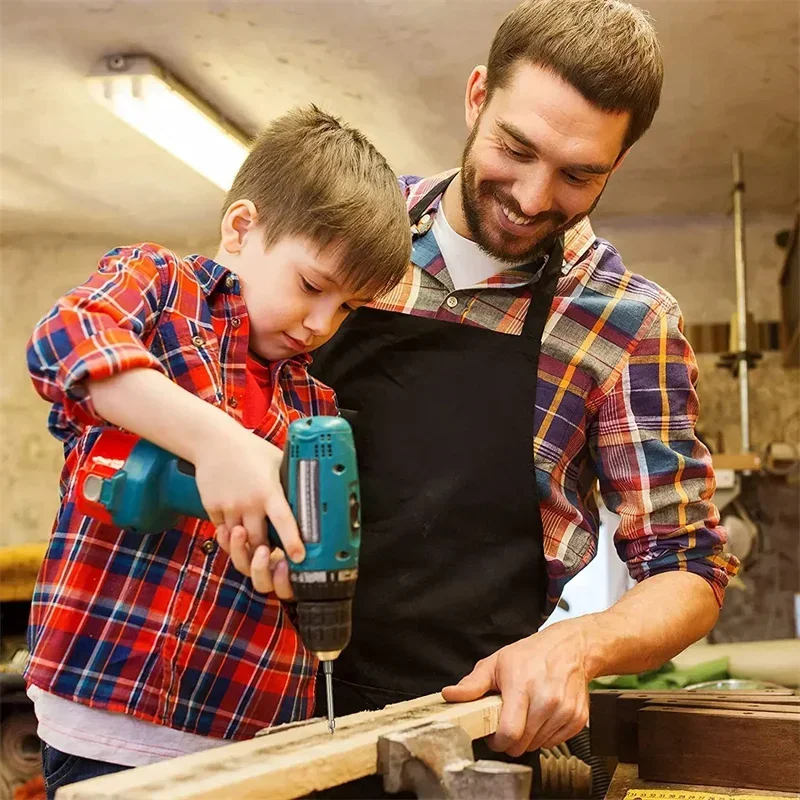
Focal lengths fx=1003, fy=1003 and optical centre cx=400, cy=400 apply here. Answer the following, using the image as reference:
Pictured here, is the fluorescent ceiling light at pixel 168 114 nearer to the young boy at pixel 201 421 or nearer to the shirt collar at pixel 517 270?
the shirt collar at pixel 517 270

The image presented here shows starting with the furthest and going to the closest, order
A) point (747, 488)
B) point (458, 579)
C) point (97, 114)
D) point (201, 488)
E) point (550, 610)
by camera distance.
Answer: point (747, 488) < point (97, 114) < point (550, 610) < point (458, 579) < point (201, 488)

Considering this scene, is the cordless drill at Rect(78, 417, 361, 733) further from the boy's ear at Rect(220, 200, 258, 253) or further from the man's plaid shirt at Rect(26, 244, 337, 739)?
the boy's ear at Rect(220, 200, 258, 253)

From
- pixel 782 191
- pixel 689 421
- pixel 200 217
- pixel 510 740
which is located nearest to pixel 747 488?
pixel 782 191

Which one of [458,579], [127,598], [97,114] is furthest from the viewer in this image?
[97,114]

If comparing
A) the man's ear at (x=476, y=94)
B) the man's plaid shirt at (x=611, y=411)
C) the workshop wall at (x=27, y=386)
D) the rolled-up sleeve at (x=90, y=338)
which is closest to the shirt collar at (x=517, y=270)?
the man's plaid shirt at (x=611, y=411)

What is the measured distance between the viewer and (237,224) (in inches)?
58.7

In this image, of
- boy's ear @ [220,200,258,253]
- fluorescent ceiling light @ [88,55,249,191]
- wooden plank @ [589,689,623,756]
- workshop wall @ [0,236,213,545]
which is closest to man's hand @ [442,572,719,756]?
wooden plank @ [589,689,623,756]

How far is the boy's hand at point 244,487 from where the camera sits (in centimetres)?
107

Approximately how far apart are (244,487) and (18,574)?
3507mm

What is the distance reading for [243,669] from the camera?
1.35m

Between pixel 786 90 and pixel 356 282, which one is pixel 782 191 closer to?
pixel 786 90

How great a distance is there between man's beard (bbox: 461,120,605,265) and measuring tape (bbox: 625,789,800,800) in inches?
35.1

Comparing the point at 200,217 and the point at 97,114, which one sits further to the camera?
the point at 200,217

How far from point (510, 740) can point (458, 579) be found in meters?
0.38
